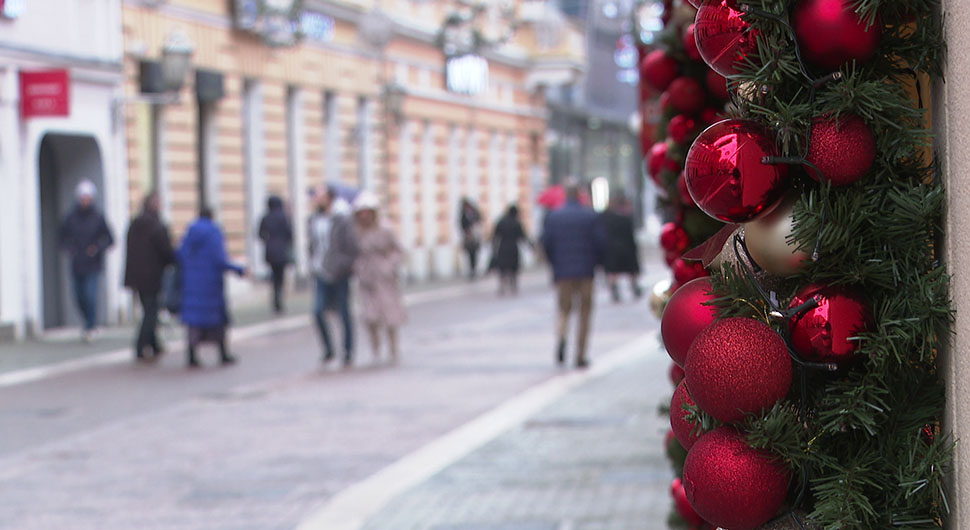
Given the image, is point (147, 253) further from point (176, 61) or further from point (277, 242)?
point (277, 242)

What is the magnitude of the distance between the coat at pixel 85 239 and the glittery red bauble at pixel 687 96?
16.2 m

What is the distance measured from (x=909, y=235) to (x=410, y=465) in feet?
22.8

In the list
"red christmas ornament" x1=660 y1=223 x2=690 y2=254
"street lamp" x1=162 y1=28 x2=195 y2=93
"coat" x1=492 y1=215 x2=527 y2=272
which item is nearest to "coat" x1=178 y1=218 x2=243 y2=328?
"street lamp" x1=162 y1=28 x2=195 y2=93

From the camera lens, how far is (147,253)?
1722cm

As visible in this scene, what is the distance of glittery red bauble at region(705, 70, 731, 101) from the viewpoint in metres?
3.96

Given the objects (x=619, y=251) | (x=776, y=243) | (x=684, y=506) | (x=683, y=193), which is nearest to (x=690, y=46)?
(x=683, y=193)

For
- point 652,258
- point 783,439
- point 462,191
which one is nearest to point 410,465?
point 783,439

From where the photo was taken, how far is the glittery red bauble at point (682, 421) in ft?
7.97

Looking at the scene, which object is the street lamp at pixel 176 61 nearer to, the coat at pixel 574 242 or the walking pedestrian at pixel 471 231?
the coat at pixel 574 242

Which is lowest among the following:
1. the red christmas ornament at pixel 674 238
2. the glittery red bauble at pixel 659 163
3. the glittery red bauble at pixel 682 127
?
the red christmas ornament at pixel 674 238

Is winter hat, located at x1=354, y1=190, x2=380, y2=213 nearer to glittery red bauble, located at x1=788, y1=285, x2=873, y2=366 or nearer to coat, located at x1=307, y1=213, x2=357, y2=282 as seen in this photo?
coat, located at x1=307, y1=213, x2=357, y2=282

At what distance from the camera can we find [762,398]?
2.21 m

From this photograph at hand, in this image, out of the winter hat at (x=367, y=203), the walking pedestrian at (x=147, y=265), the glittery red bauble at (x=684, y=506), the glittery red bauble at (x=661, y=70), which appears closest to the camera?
the glittery red bauble at (x=684, y=506)

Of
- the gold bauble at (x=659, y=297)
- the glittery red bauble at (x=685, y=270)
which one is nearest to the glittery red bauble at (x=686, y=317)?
the glittery red bauble at (x=685, y=270)
